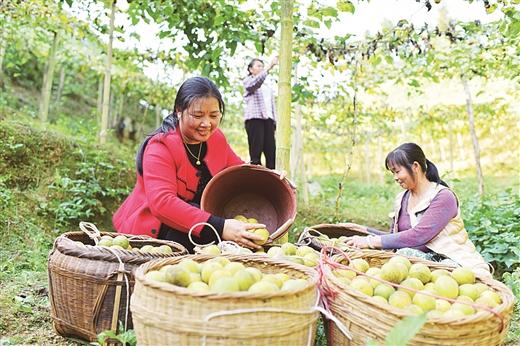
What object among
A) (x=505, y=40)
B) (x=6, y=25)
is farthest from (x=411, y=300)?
(x=6, y=25)

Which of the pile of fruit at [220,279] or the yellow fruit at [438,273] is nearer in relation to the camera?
the pile of fruit at [220,279]

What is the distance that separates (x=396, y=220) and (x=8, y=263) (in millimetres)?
2472

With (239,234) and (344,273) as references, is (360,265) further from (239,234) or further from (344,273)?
(239,234)

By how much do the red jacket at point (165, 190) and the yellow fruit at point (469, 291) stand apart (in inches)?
48.5

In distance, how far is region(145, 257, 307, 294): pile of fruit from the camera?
1.47 m

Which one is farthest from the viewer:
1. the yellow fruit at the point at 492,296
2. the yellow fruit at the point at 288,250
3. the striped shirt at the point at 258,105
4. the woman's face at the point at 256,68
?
the striped shirt at the point at 258,105

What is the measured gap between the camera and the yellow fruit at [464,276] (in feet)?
6.12

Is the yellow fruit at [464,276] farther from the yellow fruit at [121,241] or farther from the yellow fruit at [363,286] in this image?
the yellow fruit at [121,241]

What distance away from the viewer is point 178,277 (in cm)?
154

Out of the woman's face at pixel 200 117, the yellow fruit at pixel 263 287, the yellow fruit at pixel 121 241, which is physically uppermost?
the woman's face at pixel 200 117

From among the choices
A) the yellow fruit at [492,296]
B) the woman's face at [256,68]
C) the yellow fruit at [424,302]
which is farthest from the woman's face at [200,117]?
the woman's face at [256,68]

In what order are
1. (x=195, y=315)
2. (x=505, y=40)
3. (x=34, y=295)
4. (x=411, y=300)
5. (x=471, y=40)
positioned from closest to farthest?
1. (x=195, y=315)
2. (x=411, y=300)
3. (x=34, y=295)
4. (x=505, y=40)
5. (x=471, y=40)

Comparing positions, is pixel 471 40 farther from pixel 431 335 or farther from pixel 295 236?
→ pixel 431 335

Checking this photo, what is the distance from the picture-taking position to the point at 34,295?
2.66 meters
